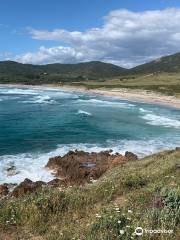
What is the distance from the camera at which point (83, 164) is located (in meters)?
29.9

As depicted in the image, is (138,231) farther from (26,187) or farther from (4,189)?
(4,189)

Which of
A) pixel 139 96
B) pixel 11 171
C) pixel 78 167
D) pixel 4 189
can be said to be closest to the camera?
pixel 4 189

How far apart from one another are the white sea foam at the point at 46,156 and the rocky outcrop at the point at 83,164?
3.16 ft

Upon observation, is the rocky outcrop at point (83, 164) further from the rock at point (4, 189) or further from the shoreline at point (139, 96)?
the shoreline at point (139, 96)

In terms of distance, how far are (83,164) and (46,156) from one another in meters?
4.09

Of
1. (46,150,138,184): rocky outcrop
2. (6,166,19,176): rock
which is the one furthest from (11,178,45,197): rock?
(6,166,19,176): rock

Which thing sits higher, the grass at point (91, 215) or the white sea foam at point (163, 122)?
the grass at point (91, 215)

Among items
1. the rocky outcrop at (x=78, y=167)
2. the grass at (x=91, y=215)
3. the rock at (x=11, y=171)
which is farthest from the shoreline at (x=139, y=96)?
the grass at (x=91, y=215)

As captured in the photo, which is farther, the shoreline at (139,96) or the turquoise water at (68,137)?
A: the shoreline at (139,96)

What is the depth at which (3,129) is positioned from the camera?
46781 millimetres

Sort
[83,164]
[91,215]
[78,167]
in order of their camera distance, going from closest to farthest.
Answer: [91,215] → [78,167] → [83,164]

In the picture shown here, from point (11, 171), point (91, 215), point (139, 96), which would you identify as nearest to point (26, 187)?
point (11, 171)

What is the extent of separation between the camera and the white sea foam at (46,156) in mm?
26703

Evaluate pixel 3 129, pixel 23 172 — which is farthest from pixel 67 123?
pixel 23 172
